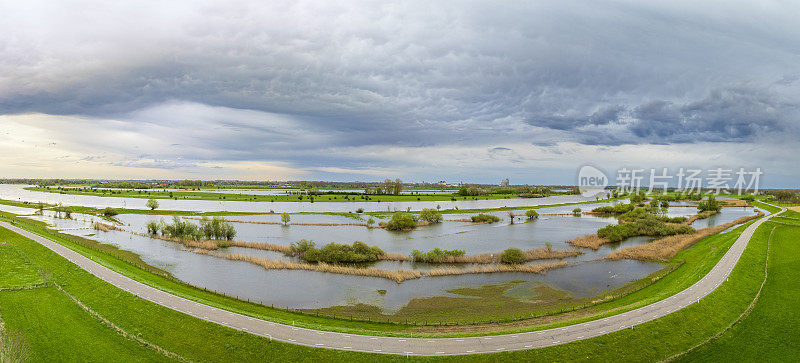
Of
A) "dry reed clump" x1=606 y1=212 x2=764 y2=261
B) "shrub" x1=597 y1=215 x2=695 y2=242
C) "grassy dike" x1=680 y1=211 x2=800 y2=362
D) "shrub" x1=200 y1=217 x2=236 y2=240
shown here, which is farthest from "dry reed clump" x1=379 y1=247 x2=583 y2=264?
"shrub" x1=200 y1=217 x2=236 y2=240

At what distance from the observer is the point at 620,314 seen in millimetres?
23047

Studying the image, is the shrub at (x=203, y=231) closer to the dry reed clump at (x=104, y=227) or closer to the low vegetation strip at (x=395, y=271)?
the dry reed clump at (x=104, y=227)

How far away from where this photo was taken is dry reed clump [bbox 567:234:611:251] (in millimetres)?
52281

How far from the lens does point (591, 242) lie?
5422cm

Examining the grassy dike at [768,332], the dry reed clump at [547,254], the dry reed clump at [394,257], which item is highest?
the grassy dike at [768,332]

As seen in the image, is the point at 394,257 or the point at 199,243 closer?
the point at 394,257

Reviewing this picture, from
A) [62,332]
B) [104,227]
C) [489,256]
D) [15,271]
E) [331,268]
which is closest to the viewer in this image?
[62,332]

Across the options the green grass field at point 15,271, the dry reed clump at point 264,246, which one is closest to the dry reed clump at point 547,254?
the dry reed clump at point 264,246

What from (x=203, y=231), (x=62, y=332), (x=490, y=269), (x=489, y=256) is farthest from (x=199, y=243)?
(x=490, y=269)

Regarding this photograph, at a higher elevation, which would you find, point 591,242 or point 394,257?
point 591,242

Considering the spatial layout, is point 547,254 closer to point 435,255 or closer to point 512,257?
point 512,257

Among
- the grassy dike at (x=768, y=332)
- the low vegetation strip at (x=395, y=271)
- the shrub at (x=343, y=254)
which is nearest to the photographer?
the grassy dike at (x=768, y=332)

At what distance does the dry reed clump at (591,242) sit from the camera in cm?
5228

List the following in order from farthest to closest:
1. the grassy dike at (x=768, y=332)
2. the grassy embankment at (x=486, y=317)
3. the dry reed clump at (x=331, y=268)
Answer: the dry reed clump at (x=331, y=268) → the grassy embankment at (x=486, y=317) → the grassy dike at (x=768, y=332)
